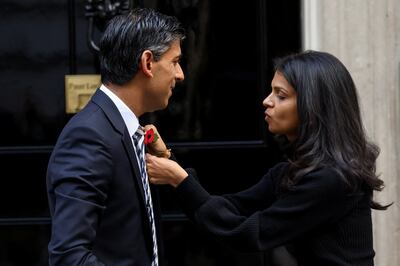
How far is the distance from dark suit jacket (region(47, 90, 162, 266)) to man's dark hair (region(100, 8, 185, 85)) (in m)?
0.09

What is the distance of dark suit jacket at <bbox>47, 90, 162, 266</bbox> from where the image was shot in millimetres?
2195

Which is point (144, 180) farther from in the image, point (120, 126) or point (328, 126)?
point (328, 126)

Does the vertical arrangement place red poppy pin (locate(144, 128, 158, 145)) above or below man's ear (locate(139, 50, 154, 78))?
below

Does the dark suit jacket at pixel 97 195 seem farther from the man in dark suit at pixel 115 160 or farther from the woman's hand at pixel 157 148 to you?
the woman's hand at pixel 157 148

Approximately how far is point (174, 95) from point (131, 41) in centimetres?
189

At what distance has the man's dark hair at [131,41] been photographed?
2434mm

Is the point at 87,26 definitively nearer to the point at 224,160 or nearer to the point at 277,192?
the point at 224,160

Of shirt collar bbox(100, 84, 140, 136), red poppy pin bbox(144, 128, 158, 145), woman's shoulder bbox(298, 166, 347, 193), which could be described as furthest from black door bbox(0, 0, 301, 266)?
shirt collar bbox(100, 84, 140, 136)

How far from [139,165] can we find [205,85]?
1883 millimetres

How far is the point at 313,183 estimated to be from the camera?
2.66m

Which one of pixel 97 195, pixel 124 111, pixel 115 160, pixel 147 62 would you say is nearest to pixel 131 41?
pixel 147 62

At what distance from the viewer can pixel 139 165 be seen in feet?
8.14

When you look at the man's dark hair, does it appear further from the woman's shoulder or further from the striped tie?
the woman's shoulder

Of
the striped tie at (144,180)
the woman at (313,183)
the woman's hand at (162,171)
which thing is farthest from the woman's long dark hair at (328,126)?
the striped tie at (144,180)
